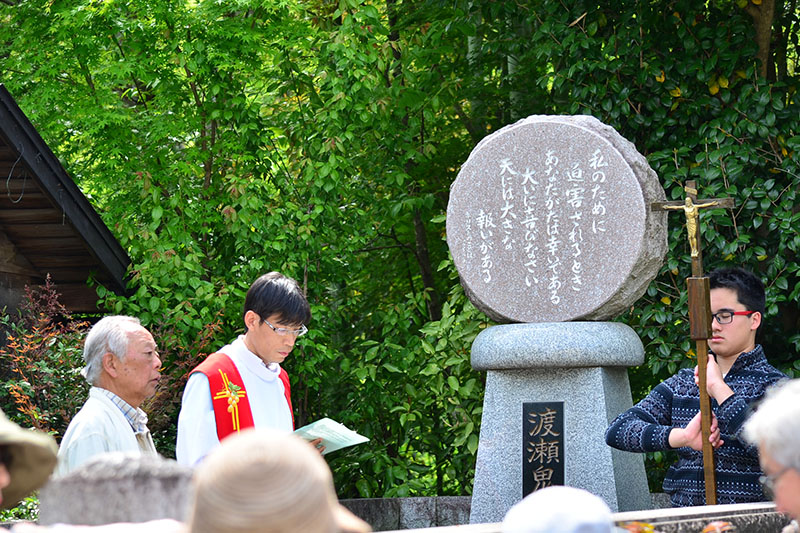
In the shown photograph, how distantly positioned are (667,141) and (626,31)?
84 centimetres

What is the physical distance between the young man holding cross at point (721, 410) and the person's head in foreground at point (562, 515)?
2293 mm

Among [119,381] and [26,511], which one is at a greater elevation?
[119,381]

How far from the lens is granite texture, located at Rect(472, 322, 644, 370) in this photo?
15.7 feet

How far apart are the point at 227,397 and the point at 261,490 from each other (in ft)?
7.96

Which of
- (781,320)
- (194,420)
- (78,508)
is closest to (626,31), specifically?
(781,320)

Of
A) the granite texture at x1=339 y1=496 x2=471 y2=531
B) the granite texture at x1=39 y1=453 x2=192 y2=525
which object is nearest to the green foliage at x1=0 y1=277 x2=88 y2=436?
the granite texture at x1=339 y1=496 x2=471 y2=531

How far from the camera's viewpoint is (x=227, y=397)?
3.74 m

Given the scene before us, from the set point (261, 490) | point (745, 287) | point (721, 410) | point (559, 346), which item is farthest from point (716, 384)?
point (261, 490)

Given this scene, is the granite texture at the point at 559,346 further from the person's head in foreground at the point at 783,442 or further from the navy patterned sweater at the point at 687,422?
the person's head in foreground at the point at 783,442

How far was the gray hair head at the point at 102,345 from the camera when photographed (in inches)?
135

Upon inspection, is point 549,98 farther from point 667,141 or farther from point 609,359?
point 609,359

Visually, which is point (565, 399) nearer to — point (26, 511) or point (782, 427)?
point (782, 427)

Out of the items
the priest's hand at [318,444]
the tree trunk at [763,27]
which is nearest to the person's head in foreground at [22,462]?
the priest's hand at [318,444]

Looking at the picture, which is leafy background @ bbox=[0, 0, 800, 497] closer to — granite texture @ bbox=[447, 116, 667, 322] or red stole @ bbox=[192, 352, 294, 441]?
granite texture @ bbox=[447, 116, 667, 322]
